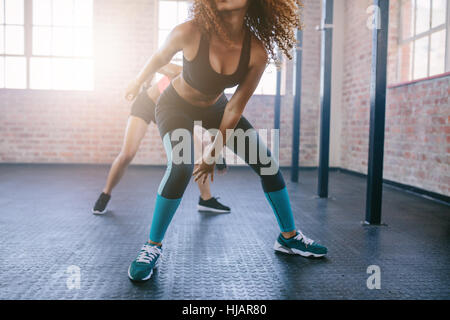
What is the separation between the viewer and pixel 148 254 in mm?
1708

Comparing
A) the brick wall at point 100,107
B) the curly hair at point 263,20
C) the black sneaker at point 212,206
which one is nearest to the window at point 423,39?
the brick wall at point 100,107

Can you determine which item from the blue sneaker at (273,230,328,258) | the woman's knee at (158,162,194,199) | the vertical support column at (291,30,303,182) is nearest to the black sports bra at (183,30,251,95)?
the woman's knee at (158,162,194,199)

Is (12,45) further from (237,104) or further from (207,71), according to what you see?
(237,104)

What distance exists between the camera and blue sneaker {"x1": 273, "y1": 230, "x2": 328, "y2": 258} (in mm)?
1943

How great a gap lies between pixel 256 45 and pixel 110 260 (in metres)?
1.21

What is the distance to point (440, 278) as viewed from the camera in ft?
5.55

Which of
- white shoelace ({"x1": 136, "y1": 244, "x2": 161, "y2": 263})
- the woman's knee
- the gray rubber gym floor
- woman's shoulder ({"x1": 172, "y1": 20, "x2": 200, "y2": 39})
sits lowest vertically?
the gray rubber gym floor

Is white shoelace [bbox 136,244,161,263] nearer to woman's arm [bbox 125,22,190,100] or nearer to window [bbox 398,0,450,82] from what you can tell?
woman's arm [bbox 125,22,190,100]

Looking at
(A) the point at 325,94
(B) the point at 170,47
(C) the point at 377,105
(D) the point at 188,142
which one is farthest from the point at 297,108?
(B) the point at 170,47

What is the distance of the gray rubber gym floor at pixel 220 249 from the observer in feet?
5.05

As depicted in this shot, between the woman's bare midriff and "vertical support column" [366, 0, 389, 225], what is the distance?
1357 millimetres

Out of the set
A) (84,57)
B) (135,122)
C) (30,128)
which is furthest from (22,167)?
(135,122)

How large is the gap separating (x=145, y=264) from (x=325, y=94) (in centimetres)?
264
